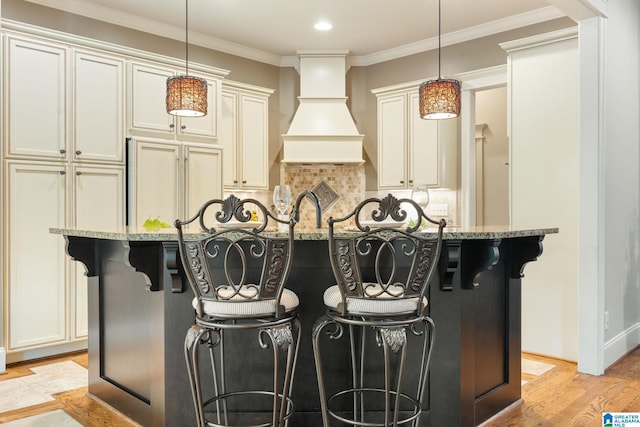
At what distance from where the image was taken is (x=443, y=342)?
2449mm

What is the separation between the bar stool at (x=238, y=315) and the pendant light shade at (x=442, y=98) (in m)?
1.58

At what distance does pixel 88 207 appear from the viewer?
3.95 metres

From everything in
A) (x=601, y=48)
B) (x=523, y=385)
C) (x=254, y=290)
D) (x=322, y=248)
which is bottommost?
(x=523, y=385)

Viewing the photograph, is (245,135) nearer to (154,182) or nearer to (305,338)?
(154,182)

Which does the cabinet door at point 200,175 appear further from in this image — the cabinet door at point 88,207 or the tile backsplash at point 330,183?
the tile backsplash at point 330,183

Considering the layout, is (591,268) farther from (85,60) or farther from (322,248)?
(85,60)

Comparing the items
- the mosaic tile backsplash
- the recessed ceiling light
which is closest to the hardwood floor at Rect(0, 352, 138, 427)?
the mosaic tile backsplash

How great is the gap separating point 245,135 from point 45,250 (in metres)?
2.28

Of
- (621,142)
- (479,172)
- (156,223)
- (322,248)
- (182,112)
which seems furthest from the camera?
(479,172)

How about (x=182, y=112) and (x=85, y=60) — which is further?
(x=85, y=60)

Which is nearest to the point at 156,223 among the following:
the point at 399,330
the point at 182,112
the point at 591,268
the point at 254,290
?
the point at 182,112

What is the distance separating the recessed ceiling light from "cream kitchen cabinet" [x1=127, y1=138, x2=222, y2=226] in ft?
4.89

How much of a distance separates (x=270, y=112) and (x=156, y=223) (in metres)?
3.03

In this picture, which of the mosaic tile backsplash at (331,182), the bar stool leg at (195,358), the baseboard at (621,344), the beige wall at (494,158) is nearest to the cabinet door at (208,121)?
the mosaic tile backsplash at (331,182)
